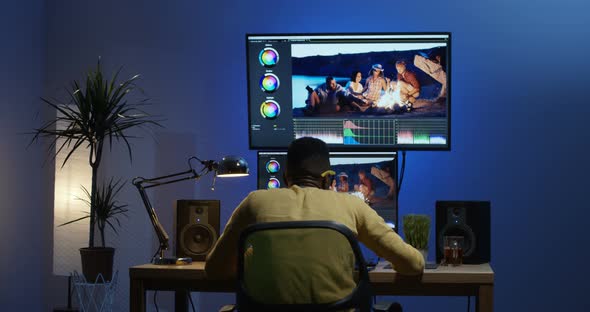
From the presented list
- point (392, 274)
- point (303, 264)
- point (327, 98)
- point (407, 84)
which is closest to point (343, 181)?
point (327, 98)

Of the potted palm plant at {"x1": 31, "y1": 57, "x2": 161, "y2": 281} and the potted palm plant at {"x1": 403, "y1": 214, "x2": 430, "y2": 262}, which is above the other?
the potted palm plant at {"x1": 31, "y1": 57, "x2": 161, "y2": 281}

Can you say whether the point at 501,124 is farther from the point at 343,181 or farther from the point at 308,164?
the point at 308,164

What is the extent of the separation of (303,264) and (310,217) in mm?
196

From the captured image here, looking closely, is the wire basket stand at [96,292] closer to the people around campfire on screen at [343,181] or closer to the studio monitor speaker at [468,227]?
the people around campfire on screen at [343,181]

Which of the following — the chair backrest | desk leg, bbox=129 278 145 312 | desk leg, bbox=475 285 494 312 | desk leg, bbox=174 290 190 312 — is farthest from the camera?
desk leg, bbox=174 290 190 312

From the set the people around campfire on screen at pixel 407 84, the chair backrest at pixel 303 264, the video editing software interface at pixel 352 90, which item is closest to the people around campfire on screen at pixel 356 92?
the video editing software interface at pixel 352 90

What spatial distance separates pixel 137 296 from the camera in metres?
3.69

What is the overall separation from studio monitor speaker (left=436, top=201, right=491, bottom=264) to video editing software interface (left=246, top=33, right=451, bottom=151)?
507 millimetres

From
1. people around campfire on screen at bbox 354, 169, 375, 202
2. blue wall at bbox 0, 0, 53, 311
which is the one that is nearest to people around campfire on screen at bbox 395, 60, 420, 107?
people around campfire on screen at bbox 354, 169, 375, 202

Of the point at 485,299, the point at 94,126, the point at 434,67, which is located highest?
the point at 434,67

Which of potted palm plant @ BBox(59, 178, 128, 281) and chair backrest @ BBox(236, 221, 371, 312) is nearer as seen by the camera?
chair backrest @ BBox(236, 221, 371, 312)

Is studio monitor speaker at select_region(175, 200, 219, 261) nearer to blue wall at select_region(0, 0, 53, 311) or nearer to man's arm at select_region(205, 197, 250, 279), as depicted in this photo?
man's arm at select_region(205, 197, 250, 279)

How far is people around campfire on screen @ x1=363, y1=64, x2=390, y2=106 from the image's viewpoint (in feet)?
14.5

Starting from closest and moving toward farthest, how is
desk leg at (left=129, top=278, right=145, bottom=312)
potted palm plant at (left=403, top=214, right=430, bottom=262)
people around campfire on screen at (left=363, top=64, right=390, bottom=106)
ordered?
1. desk leg at (left=129, top=278, right=145, bottom=312)
2. potted palm plant at (left=403, top=214, right=430, bottom=262)
3. people around campfire on screen at (left=363, top=64, right=390, bottom=106)
